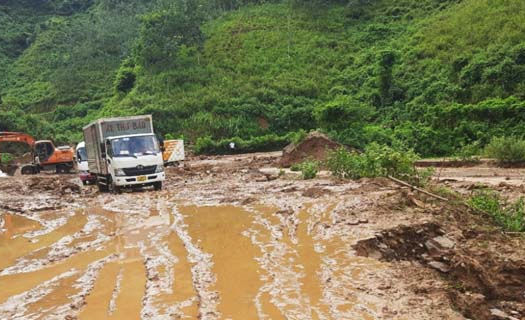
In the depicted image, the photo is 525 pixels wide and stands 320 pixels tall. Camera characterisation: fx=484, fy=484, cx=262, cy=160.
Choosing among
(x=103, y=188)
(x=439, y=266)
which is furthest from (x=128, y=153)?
(x=439, y=266)

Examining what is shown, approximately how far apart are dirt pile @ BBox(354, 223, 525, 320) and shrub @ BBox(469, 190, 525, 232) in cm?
101

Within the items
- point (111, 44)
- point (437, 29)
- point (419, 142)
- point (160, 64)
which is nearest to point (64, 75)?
point (111, 44)

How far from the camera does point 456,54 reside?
3591 cm

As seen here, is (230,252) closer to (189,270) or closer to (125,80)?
(189,270)

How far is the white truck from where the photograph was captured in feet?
55.8

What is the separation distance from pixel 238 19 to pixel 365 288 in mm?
58378

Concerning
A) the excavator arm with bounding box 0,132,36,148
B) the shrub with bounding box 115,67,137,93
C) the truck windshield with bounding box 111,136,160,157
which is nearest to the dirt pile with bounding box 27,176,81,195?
the truck windshield with bounding box 111,136,160,157

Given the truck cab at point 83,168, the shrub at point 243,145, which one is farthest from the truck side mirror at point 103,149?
the shrub at point 243,145

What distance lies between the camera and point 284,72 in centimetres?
4888

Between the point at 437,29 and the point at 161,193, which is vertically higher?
the point at 437,29

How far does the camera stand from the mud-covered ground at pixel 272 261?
17.3ft

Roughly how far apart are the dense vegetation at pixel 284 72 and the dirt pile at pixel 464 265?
765 inches

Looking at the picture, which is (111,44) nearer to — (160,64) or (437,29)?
(160,64)

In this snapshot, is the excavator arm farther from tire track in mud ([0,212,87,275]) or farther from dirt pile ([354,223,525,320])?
dirt pile ([354,223,525,320])
